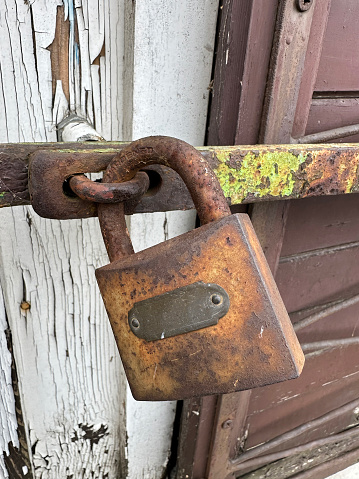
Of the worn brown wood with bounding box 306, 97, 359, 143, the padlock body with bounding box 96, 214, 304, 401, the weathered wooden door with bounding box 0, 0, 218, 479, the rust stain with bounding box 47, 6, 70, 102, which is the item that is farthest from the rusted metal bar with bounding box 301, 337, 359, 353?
the rust stain with bounding box 47, 6, 70, 102

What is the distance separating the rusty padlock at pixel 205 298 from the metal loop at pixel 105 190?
2 centimetres

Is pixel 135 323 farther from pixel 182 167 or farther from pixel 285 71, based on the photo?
pixel 285 71

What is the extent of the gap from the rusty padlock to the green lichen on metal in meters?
0.11

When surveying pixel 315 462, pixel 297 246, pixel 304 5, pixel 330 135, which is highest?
pixel 304 5

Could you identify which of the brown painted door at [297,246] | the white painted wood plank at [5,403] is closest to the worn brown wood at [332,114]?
the brown painted door at [297,246]

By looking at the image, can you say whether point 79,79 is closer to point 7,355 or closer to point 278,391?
point 7,355

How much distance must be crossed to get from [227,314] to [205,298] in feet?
0.09

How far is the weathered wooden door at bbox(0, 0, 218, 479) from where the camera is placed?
62 centimetres

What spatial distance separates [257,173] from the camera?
51 centimetres

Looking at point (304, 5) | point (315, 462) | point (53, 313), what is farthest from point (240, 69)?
point (315, 462)

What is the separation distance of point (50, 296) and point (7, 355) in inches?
6.5

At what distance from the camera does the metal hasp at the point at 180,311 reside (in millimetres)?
377

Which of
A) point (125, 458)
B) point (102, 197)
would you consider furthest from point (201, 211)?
point (125, 458)

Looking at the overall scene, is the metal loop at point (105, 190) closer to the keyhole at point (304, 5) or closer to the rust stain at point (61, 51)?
the rust stain at point (61, 51)
